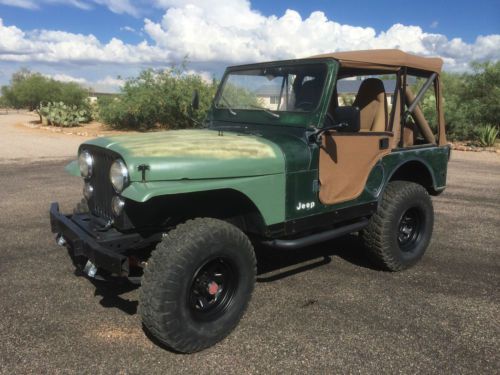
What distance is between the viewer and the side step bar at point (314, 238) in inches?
130

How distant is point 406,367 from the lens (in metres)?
2.73

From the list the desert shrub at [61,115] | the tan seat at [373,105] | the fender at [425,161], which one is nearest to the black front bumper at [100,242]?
the fender at [425,161]

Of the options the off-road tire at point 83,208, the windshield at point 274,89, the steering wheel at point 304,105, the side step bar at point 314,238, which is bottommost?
the side step bar at point 314,238

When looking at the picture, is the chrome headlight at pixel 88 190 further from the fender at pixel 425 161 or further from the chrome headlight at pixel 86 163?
the fender at pixel 425 161

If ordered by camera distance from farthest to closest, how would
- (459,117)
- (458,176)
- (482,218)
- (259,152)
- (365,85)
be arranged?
(459,117)
(458,176)
(482,218)
(365,85)
(259,152)

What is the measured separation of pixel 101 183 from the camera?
3186 millimetres

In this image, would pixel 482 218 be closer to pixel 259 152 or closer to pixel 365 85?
pixel 365 85

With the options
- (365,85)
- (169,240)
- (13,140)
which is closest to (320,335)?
(169,240)

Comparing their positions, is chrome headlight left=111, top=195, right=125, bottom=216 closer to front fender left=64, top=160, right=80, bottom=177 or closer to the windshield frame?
front fender left=64, top=160, right=80, bottom=177

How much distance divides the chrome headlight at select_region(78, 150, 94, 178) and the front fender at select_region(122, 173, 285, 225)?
2.74 feet

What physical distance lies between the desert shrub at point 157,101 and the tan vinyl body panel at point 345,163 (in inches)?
661

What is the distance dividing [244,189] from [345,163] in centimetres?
106

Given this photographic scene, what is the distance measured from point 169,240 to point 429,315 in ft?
6.92

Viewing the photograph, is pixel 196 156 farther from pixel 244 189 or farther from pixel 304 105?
pixel 304 105
